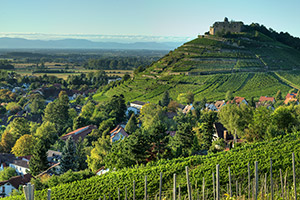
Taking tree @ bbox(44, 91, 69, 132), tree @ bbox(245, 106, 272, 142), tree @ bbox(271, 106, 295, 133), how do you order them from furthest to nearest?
tree @ bbox(44, 91, 69, 132) < tree @ bbox(271, 106, 295, 133) < tree @ bbox(245, 106, 272, 142)

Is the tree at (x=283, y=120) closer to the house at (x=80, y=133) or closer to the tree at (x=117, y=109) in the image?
the house at (x=80, y=133)

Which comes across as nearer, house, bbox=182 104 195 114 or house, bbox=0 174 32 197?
house, bbox=0 174 32 197

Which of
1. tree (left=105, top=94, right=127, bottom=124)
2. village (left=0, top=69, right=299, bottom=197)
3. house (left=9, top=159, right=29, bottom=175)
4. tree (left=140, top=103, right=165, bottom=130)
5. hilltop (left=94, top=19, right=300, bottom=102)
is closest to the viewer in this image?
village (left=0, top=69, right=299, bottom=197)

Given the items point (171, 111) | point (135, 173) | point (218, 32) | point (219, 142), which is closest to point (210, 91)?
point (171, 111)

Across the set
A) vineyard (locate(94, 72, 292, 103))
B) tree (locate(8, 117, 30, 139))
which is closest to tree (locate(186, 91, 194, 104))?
vineyard (locate(94, 72, 292, 103))

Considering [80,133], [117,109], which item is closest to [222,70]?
[117,109]

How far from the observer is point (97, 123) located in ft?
152

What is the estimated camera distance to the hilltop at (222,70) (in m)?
59.7

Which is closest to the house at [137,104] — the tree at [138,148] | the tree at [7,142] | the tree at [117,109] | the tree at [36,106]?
the tree at [117,109]

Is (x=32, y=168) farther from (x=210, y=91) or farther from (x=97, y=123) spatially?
(x=210, y=91)

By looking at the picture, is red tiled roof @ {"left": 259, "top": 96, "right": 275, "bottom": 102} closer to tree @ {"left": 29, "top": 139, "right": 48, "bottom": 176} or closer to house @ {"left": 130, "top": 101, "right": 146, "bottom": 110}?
house @ {"left": 130, "top": 101, "right": 146, "bottom": 110}

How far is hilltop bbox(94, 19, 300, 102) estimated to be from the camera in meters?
59.7

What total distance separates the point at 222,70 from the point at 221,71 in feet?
1.45

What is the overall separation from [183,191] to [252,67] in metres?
60.4
